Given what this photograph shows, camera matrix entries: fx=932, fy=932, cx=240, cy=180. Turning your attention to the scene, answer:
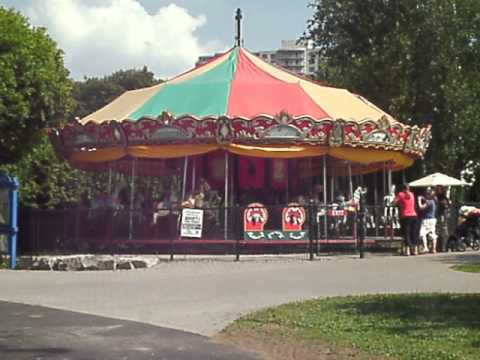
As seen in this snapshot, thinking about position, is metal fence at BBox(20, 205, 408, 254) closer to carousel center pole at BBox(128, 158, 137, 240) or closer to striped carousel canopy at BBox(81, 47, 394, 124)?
carousel center pole at BBox(128, 158, 137, 240)

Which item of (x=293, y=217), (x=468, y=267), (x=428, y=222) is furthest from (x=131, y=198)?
(x=468, y=267)

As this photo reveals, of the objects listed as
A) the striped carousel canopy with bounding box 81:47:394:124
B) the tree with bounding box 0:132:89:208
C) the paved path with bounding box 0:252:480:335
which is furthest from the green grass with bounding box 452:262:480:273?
the tree with bounding box 0:132:89:208

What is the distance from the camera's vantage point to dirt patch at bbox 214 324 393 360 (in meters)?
10.0

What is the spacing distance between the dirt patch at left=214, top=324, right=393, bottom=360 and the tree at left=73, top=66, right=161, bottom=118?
65881mm

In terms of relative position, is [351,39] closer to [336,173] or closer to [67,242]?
[336,173]

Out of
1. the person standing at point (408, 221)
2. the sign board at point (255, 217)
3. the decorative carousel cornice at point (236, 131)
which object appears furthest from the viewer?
the decorative carousel cornice at point (236, 131)

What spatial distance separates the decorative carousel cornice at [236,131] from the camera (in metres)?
27.5

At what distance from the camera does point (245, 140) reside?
2766 centimetres

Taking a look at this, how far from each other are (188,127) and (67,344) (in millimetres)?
17153

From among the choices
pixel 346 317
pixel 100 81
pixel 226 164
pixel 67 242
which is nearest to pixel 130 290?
pixel 346 317

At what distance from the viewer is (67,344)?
428 inches

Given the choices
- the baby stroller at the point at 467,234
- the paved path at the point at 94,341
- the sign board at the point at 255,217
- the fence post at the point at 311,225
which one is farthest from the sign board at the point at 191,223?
the paved path at the point at 94,341

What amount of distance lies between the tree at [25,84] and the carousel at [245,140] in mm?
3449

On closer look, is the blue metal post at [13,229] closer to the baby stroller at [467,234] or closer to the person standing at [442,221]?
the person standing at [442,221]
